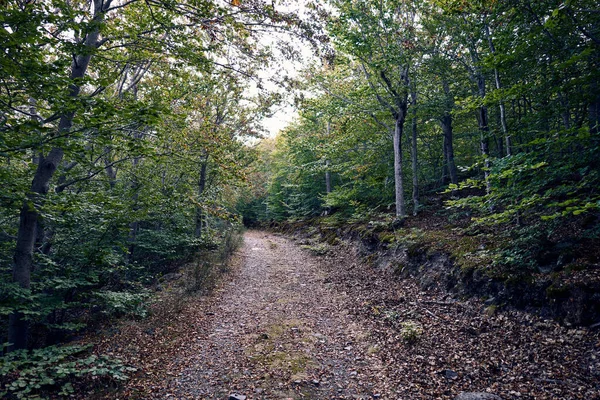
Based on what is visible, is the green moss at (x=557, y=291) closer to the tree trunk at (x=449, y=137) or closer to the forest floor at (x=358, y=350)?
the forest floor at (x=358, y=350)

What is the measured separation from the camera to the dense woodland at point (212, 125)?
4688 millimetres

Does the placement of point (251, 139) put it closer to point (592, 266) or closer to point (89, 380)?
point (89, 380)

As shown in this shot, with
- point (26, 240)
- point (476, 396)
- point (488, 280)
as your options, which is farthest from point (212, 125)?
point (476, 396)

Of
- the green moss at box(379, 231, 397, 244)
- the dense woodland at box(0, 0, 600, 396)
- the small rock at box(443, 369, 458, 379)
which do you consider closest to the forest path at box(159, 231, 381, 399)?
the small rock at box(443, 369, 458, 379)

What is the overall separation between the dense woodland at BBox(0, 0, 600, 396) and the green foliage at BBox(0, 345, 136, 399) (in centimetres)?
6

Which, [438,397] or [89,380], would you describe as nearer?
[438,397]

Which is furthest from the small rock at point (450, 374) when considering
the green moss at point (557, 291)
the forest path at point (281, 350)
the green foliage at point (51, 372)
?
the green foliage at point (51, 372)

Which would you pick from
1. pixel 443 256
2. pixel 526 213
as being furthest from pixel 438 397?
pixel 526 213

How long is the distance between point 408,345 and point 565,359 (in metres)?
2.24

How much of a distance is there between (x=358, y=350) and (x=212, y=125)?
7.55 metres

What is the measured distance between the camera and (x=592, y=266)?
15.8ft

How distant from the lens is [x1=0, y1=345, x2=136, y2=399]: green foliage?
3.90 metres

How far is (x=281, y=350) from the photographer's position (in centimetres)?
555

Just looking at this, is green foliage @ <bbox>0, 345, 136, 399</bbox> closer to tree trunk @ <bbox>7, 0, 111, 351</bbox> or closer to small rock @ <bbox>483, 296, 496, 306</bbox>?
tree trunk @ <bbox>7, 0, 111, 351</bbox>
